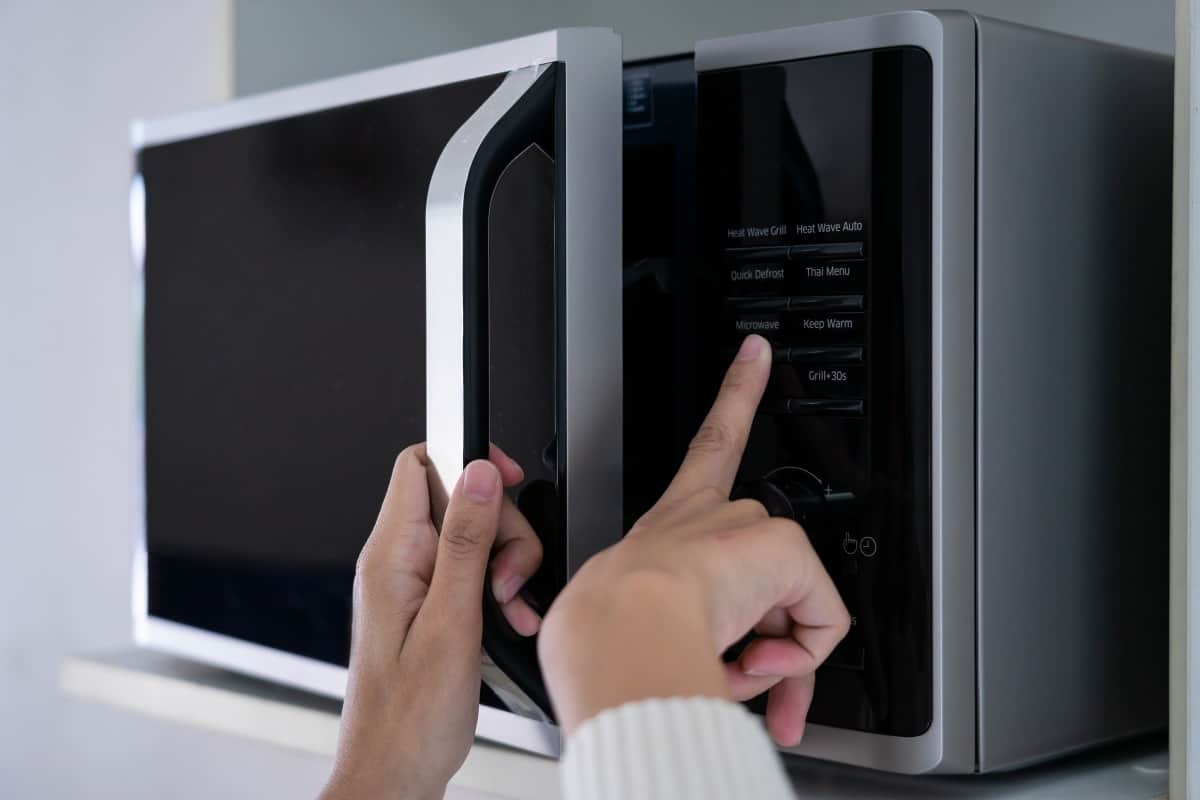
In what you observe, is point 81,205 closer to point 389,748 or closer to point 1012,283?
point 389,748

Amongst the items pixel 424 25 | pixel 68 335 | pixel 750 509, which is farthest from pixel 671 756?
pixel 68 335

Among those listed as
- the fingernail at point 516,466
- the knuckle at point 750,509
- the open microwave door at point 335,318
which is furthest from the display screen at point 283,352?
the knuckle at point 750,509

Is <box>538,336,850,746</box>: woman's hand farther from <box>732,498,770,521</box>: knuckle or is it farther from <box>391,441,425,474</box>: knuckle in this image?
<box>391,441,425,474</box>: knuckle

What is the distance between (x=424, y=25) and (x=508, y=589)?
28.5 inches

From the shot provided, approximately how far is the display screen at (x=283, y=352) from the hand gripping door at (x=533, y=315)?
8 cm

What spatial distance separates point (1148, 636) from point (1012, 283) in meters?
0.23

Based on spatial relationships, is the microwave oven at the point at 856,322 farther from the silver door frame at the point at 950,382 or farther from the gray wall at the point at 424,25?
the gray wall at the point at 424,25

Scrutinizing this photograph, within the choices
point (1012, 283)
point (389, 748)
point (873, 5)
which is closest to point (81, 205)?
point (873, 5)

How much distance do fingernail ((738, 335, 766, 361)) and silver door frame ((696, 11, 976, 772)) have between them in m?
0.08

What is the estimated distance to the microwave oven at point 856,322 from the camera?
56 centimetres

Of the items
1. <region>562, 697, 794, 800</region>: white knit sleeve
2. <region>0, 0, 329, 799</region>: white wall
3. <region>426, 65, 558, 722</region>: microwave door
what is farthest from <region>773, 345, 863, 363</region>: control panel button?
<region>0, 0, 329, 799</region>: white wall

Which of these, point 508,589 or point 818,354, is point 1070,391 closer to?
point 818,354

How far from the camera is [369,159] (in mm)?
729

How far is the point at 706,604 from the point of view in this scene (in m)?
0.46
